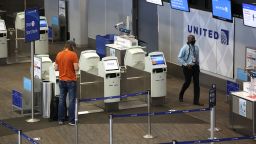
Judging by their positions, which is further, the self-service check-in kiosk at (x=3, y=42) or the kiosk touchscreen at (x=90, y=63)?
the self-service check-in kiosk at (x=3, y=42)

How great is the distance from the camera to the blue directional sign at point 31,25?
53.8 ft

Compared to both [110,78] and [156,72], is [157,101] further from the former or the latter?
[110,78]

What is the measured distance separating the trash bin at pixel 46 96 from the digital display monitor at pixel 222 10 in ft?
14.9

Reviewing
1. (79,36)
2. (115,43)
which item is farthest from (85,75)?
(79,36)

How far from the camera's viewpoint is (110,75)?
1728 centimetres

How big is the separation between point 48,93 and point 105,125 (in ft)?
4.83

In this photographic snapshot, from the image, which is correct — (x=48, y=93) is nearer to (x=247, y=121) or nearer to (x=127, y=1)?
(x=247, y=121)

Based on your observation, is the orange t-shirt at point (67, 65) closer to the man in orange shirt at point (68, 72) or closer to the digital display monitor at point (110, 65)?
the man in orange shirt at point (68, 72)

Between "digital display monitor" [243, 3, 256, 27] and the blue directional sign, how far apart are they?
4.71 m

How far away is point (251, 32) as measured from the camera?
18.3m

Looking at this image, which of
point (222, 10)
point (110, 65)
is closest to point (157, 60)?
point (110, 65)

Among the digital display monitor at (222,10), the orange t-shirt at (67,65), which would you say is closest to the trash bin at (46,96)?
the orange t-shirt at (67,65)

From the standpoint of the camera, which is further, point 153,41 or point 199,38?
point 153,41

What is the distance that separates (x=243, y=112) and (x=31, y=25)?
491 centimetres
